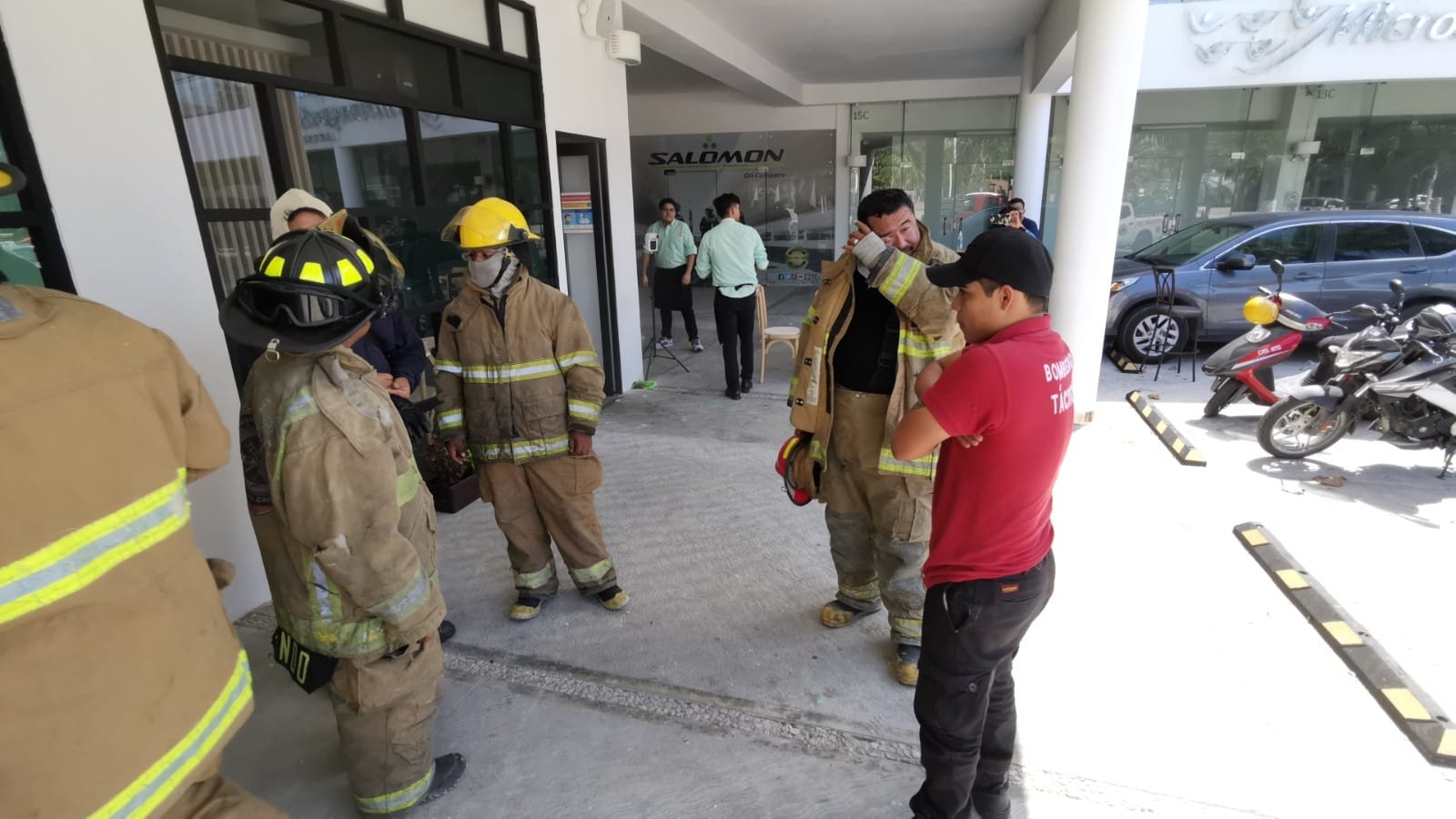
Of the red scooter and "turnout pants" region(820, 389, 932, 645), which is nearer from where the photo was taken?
"turnout pants" region(820, 389, 932, 645)

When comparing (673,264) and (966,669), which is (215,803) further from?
(673,264)

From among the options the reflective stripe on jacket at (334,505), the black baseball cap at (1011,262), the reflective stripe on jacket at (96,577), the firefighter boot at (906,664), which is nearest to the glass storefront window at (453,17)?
the reflective stripe on jacket at (334,505)

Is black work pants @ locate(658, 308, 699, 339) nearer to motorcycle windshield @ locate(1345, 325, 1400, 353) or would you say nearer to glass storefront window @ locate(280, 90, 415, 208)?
glass storefront window @ locate(280, 90, 415, 208)

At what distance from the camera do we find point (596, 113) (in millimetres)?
6191

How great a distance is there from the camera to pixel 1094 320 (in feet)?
18.2

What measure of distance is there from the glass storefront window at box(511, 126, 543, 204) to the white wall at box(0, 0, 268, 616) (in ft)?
8.34

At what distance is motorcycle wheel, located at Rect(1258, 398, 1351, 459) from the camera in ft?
15.8

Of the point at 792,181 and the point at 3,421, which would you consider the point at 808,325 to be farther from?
the point at 792,181

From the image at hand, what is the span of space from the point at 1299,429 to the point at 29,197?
680 cm

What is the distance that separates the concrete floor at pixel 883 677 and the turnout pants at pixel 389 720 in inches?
6.3

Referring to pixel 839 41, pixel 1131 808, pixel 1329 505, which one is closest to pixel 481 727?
pixel 1131 808

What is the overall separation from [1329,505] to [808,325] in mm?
3593

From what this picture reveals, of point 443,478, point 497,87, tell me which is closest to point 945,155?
point 497,87

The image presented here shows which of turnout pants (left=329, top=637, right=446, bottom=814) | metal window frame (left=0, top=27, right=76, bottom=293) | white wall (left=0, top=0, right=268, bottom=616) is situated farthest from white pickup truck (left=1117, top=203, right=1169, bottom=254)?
metal window frame (left=0, top=27, right=76, bottom=293)
